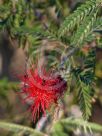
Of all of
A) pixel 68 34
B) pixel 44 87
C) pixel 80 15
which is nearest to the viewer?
pixel 80 15

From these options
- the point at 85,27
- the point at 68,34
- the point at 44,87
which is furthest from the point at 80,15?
the point at 68,34

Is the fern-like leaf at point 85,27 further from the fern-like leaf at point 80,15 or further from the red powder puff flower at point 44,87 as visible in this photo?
the red powder puff flower at point 44,87

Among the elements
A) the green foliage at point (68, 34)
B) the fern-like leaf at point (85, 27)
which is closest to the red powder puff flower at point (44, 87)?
the green foliage at point (68, 34)

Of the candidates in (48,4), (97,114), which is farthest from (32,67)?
(97,114)

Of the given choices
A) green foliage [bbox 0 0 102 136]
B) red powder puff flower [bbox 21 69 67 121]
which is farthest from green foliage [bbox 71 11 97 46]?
red powder puff flower [bbox 21 69 67 121]

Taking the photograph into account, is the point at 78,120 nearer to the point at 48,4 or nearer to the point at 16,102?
the point at 48,4

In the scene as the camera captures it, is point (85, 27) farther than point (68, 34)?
No

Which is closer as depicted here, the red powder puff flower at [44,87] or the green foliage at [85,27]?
the green foliage at [85,27]

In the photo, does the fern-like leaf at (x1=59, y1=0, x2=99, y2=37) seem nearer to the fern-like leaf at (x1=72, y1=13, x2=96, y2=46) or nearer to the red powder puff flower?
the fern-like leaf at (x1=72, y1=13, x2=96, y2=46)

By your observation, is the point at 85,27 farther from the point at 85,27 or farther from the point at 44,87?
the point at 44,87
